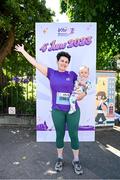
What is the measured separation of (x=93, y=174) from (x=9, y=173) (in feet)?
4.42

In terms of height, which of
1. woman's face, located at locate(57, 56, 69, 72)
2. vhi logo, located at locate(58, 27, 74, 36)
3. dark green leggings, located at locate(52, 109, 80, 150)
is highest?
vhi logo, located at locate(58, 27, 74, 36)

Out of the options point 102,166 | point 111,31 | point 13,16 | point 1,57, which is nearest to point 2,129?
point 1,57

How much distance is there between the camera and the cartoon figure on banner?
976 centimetres

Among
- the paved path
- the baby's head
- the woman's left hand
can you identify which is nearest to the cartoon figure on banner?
the paved path

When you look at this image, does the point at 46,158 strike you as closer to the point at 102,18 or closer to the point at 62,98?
the point at 62,98

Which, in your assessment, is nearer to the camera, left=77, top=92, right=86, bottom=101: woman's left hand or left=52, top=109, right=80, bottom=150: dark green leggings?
left=52, top=109, right=80, bottom=150: dark green leggings

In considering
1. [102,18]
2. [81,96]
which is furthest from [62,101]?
[102,18]

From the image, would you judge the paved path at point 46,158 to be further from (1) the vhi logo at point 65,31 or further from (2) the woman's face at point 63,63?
(1) the vhi logo at point 65,31

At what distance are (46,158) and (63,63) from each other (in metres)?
1.82

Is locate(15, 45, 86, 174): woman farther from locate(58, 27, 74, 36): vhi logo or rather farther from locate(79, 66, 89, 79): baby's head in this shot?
locate(58, 27, 74, 36): vhi logo

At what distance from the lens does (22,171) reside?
666 cm

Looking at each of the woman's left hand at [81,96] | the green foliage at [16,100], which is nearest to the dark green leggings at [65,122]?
the woman's left hand at [81,96]

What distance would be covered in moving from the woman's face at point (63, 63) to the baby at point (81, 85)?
357 millimetres

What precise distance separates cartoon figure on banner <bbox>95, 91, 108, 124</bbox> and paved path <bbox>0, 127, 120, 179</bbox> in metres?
0.55
